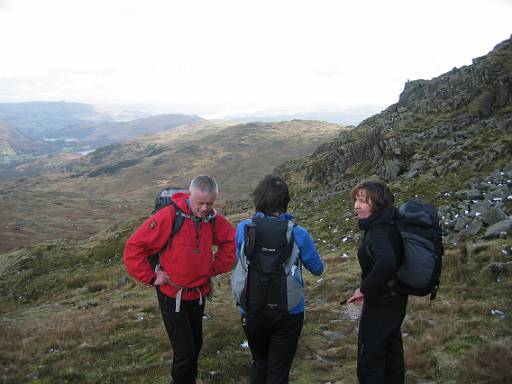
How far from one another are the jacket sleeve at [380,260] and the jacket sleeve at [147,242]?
3.04 metres

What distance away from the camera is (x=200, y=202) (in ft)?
21.9

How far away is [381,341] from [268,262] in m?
2.09

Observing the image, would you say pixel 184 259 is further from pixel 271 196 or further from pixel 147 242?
pixel 271 196

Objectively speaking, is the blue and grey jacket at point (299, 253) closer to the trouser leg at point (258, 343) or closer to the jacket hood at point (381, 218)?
the trouser leg at point (258, 343)

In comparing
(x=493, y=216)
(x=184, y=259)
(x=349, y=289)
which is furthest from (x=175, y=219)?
(x=493, y=216)

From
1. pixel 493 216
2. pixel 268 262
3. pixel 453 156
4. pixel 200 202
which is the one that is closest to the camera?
pixel 268 262

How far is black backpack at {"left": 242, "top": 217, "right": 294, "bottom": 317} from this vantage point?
562cm

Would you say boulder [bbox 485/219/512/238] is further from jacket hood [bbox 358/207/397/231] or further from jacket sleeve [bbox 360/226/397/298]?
jacket sleeve [bbox 360/226/397/298]

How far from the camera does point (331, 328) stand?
11.7 metres

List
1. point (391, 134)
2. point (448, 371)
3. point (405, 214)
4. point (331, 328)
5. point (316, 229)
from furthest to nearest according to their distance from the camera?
point (391, 134) < point (316, 229) < point (331, 328) < point (448, 371) < point (405, 214)

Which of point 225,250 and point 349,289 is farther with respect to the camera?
point 349,289

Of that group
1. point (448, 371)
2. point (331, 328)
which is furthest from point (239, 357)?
point (448, 371)

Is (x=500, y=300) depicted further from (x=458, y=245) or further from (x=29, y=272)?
(x=29, y=272)

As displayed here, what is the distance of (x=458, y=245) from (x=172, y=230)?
1306cm
